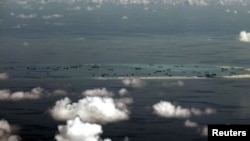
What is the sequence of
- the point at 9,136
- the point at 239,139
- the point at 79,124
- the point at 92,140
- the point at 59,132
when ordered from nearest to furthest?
the point at 239,139
the point at 92,140
the point at 79,124
the point at 9,136
the point at 59,132

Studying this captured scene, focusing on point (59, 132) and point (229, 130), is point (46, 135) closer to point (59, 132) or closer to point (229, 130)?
point (59, 132)

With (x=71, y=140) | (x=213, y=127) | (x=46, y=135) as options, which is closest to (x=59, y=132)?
(x=46, y=135)

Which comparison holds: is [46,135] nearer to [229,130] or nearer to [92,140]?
[92,140]

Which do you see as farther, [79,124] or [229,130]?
[79,124]

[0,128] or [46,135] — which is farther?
[46,135]

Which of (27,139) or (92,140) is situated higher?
(27,139)

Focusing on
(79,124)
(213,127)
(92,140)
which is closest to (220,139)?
(213,127)

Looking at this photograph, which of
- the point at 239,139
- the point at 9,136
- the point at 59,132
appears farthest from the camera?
the point at 59,132

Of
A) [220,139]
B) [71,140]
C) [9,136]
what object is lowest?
[220,139]

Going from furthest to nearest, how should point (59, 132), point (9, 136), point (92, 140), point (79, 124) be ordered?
1. point (59, 132)
2. point (9, 136)
3. point (79, 124)
4. point (92, 140)
